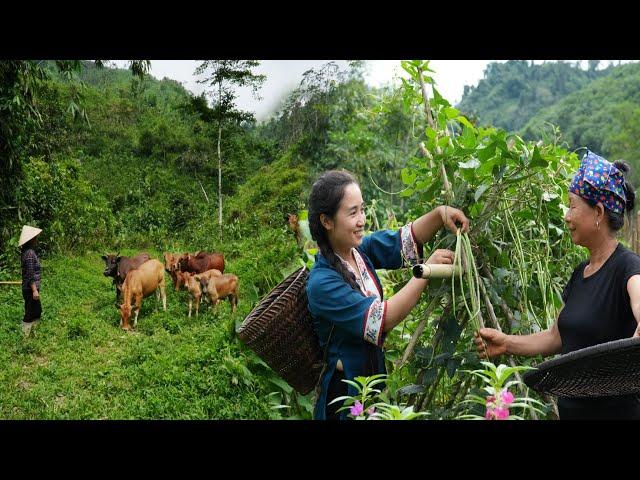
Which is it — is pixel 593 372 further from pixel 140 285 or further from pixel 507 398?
pixel 140 285

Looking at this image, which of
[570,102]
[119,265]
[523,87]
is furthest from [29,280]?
[523,87]

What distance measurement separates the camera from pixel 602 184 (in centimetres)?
127

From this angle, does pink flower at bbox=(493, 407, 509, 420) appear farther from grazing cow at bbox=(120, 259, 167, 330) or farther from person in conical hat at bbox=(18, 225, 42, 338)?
person in conical hat at bbox=(18, 225, 42, 338)

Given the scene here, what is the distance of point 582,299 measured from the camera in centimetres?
131

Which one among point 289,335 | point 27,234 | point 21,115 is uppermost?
point 21,115

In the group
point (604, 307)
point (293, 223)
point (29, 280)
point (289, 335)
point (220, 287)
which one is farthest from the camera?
point (293, 223)

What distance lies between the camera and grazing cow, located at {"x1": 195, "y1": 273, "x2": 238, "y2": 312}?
292 centimetres

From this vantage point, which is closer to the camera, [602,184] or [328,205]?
[602,184]

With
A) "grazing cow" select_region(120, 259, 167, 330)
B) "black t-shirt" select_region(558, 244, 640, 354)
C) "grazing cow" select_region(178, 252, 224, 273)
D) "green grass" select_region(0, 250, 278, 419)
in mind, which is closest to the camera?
"black t-shirt" select_region(558, 244, 640, 354)

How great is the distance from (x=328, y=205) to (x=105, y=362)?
1699 mm

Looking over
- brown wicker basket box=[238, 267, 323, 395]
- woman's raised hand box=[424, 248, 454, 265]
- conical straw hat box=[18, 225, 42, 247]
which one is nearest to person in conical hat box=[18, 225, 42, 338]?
conical straw hat box=[18, 225, 42, 247]

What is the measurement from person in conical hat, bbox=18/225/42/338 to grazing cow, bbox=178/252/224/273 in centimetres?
60
